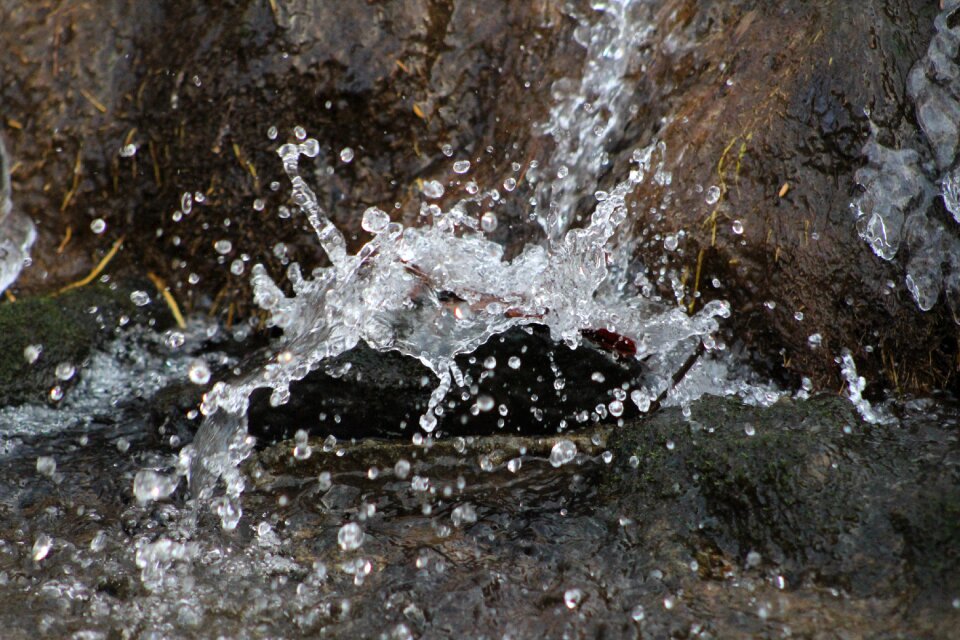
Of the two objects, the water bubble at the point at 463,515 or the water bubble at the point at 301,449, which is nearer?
the water bubble at the point at 463,515

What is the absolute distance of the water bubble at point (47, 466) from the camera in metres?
A: 3.36

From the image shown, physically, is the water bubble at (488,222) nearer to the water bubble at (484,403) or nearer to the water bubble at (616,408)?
the water bubble at (484,403)

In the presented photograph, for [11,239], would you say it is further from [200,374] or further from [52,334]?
[200,374]

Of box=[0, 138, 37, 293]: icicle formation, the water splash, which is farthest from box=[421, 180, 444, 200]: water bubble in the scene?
box=[0, 138, 37, 293]: icicle formation

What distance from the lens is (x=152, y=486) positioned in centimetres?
325

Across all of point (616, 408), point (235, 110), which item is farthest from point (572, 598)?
point (235, 110)

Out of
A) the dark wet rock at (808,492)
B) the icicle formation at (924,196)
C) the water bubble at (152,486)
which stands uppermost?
the icicle formation at (924,196)

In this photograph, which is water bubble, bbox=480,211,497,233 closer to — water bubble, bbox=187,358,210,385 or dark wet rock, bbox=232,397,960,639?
dark wet rock, bbox=232,397,960,639

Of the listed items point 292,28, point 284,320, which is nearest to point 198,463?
point 284,320

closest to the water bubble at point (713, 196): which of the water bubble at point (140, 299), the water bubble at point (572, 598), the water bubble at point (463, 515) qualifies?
the water bubble at point (463, 515)

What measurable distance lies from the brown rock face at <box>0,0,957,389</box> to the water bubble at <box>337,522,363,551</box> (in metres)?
1.47

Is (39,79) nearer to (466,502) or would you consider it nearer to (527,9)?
(527,9)

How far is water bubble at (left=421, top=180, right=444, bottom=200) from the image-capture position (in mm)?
3922

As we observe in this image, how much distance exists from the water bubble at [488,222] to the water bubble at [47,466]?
1894 millimetres
